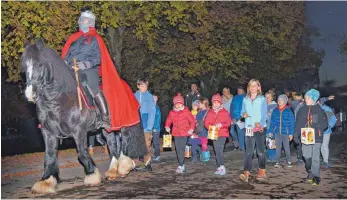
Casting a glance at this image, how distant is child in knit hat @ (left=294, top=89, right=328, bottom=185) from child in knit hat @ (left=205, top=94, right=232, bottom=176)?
5.24ft

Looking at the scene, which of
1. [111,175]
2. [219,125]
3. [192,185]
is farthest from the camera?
[219,125]

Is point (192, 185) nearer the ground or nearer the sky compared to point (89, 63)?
nearer the ground

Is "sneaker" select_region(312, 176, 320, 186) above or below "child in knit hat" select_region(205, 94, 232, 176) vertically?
below

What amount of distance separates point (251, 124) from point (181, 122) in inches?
75.3

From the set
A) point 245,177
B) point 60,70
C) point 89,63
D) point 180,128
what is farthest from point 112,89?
point 245,177

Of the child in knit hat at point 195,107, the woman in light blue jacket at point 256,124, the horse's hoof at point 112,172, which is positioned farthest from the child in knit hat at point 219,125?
the child in knit hat at point 195,107

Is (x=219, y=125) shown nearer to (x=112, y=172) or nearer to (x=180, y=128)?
(x=180, y=128)

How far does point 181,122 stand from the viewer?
36.9 feet

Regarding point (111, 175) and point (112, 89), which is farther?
point (111, 175)

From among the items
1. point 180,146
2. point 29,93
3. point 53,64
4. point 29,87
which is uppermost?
point 53,64

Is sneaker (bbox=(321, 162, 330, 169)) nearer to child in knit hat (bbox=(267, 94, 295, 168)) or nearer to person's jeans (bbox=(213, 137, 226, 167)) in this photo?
child in knit hat (bbox=(267, 94, 295, 168))

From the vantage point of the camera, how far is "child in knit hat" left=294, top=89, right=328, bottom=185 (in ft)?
31.2

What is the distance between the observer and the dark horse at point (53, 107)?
8.06m

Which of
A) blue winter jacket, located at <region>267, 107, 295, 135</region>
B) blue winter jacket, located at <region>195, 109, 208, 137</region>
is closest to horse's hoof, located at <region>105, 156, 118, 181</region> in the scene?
blue winter jacket, located at <region>195, 109, 208, 137</region>
